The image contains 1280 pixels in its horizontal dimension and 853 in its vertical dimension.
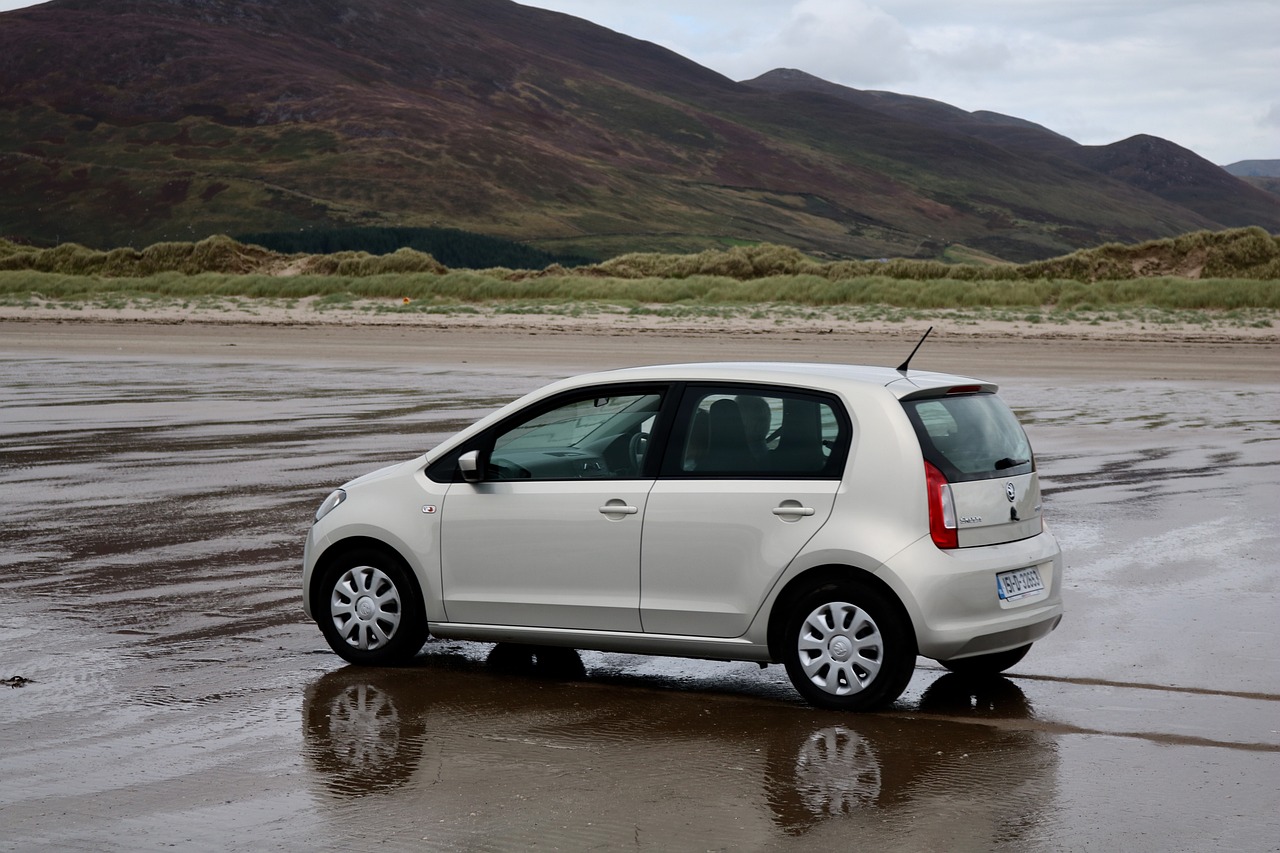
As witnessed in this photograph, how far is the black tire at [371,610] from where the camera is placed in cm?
800

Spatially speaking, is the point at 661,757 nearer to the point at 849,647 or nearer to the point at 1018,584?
the point at 849,647

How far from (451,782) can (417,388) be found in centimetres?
2158

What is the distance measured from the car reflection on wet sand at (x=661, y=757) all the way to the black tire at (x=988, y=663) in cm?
8

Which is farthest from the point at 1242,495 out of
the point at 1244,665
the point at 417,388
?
the point at 417,388

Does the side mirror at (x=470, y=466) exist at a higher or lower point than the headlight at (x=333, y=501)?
higher

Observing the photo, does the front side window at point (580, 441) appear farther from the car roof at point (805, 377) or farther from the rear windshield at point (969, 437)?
the rear windshield at point (969, 437)

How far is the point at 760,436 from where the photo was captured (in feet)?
24.4

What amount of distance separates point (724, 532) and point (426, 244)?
170m

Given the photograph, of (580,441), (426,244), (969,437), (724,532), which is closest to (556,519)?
(580,441)

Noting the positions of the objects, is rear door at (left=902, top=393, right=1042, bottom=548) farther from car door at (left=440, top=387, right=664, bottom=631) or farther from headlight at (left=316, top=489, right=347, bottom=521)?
headlight at (left=316, top=489, right=347, bottom=521)

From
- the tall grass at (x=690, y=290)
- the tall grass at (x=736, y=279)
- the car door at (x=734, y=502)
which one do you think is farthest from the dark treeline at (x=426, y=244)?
the car door at (x=734, y=502)

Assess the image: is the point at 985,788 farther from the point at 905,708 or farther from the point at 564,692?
the point at 564,692

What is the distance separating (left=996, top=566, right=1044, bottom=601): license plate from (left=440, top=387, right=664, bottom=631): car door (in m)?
1.63

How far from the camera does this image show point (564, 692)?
7.58 meters
